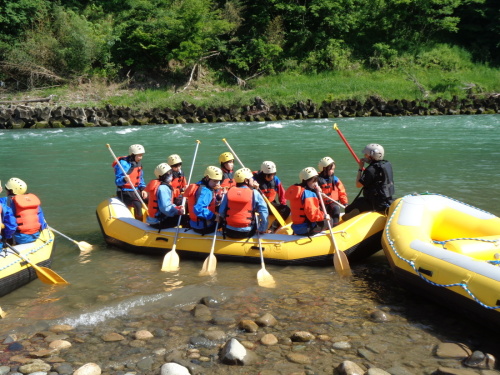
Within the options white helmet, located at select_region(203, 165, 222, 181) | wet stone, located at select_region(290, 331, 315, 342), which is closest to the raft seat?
wet stone, located at select_region(290, 331, 315, 342)

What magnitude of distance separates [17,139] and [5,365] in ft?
55.1

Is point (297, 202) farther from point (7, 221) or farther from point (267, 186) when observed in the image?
point (7, 221)

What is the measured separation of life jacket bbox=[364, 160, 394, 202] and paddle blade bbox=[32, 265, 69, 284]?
3728 mm

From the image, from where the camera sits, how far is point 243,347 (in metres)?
4.17

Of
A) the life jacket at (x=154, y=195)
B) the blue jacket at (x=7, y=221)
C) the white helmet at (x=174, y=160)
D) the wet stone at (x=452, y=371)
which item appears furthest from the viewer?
the white helmet at (x=174, y=160)

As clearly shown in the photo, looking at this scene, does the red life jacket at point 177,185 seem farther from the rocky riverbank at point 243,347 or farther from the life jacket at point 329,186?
the rocky riverbank at point 243,347

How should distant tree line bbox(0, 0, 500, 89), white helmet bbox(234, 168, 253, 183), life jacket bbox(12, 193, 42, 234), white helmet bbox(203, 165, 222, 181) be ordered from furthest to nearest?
distant tree line bbox(0, 0, 500, 89) → white helmet bbox(203, 165, 222, 181) → white helmet bbox(234, 168, 253, 183) → life jacket bbox(12, 193, 42, 234)

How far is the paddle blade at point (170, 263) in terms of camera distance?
622 cm

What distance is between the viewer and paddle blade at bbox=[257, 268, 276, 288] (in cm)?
563

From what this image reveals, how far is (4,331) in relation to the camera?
15.5ft

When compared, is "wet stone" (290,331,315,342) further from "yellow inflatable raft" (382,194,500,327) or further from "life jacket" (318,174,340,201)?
"life jacket" (318,174,340,201)

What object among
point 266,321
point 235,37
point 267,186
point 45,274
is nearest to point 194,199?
point 267,186

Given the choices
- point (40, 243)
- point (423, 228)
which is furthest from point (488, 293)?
point (40, 243)

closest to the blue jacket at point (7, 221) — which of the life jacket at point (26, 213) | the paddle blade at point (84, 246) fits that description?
the life jacket at point (26, 213)
